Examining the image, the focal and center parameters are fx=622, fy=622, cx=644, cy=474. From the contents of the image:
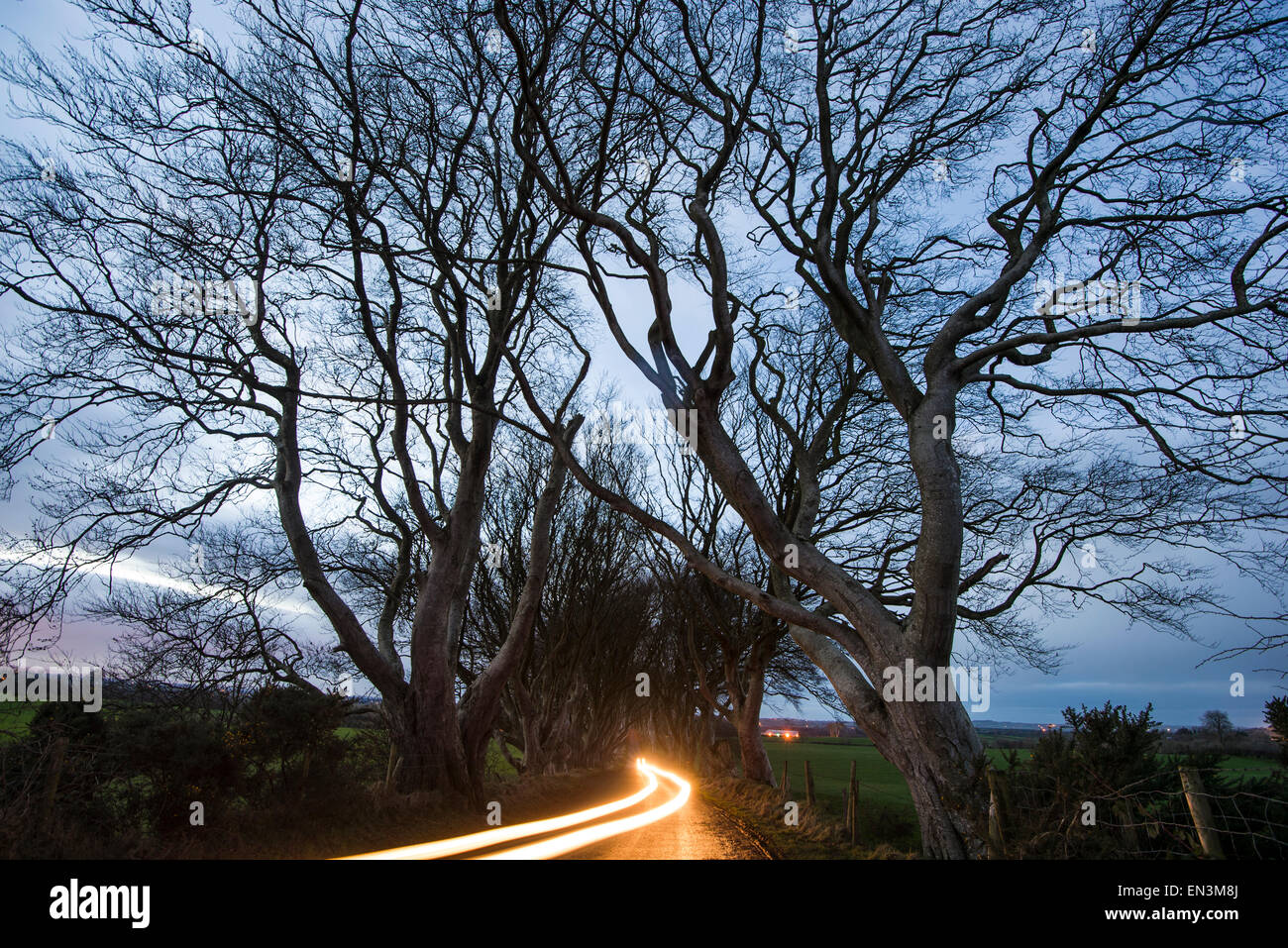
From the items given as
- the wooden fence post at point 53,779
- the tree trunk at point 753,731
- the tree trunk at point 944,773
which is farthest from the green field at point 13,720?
the tree trunk at point 753,731

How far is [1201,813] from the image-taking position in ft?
14.2

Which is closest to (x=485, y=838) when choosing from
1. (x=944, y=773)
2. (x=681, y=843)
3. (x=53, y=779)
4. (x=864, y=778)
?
(x=681, y=843)

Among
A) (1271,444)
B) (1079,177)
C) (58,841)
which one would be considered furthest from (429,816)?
(1079,177)

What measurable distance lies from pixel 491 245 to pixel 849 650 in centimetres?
998

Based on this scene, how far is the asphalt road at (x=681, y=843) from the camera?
697 cm

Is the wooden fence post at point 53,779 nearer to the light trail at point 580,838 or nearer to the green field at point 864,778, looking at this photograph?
the light trail at point 580,838

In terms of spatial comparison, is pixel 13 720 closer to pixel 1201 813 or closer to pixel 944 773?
pixel 944 773

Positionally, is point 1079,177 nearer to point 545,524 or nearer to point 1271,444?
point 1271,444

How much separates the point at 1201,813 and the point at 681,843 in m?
5.85

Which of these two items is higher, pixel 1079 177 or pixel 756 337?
pixel 1079 177

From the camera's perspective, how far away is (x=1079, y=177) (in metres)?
8.12

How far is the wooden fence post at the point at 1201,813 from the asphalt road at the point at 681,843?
4.67 m

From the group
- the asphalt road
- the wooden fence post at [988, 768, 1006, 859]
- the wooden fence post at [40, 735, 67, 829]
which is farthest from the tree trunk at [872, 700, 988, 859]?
the wooden fence post at [40, 735, 67, 829]

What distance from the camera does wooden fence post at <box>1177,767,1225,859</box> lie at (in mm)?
4180
